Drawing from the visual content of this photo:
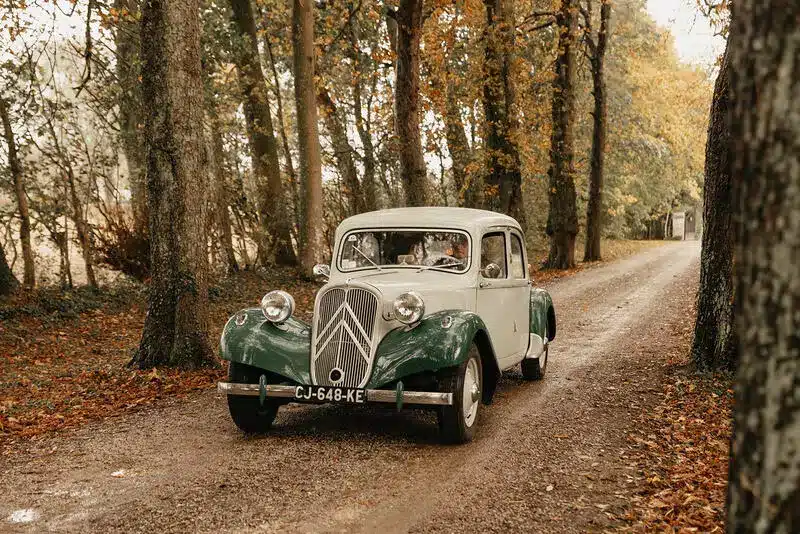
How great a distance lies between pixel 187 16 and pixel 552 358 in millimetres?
6355

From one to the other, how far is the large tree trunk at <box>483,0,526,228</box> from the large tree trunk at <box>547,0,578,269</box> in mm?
2370

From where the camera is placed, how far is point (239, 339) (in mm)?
6398

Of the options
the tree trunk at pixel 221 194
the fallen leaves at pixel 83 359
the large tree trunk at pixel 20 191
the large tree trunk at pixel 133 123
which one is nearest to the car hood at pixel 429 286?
the fallen leaves at pixel 83 359

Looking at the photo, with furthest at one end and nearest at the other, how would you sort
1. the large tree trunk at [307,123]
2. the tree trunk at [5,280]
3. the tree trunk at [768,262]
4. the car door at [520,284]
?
the large tree trunk at [307,123], the tree trunk at [5,280], the car door at [520,284], the tree trunk at [768,262]

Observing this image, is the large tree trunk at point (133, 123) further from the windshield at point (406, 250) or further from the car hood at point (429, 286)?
the car hood at point (429, 286)

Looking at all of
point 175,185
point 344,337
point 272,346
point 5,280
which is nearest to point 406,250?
point 344,337

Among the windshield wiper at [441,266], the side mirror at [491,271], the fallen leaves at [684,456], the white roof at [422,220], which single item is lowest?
the fallen leaves at [684,456]

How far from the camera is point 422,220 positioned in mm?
7551

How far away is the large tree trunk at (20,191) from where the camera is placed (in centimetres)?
1384

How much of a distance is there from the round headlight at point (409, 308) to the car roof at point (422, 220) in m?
1.44

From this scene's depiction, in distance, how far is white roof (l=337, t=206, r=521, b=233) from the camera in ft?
24.6

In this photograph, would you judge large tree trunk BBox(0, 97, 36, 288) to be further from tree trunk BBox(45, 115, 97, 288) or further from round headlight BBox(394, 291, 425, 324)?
round headlight BBox(394, 291, 425, 324)

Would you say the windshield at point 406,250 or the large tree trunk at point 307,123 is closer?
the windshield at point 406,250

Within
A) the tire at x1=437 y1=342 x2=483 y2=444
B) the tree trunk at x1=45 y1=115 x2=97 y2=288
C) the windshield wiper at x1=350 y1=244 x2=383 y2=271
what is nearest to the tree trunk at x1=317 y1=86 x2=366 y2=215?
the tree trunk at x1=45 y1=115 x2=97 y2=288
